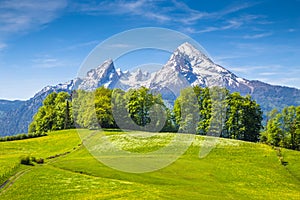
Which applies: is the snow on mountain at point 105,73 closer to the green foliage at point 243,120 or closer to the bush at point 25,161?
the bush at point 25,161

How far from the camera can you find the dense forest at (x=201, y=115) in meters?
98.6

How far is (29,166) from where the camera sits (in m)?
56.7

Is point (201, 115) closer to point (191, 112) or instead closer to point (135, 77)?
point (191, 112)

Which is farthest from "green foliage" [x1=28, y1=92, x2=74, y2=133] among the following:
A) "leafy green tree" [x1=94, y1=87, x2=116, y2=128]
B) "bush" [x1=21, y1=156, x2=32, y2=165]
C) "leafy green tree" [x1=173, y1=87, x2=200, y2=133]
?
"bush" [x1=21, y1=156, x2=32, y2=165]

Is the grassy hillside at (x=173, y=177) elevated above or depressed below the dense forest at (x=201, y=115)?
below

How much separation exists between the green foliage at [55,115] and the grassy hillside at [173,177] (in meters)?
46.9

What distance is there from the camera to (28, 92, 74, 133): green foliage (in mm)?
130375

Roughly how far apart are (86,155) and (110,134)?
2125cm

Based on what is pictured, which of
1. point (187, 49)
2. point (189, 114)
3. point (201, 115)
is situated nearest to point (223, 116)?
point (201, 115)

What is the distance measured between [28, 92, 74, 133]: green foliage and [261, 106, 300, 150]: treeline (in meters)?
73.6

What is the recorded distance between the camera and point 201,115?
109 m

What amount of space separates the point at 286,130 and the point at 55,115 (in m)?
87.6

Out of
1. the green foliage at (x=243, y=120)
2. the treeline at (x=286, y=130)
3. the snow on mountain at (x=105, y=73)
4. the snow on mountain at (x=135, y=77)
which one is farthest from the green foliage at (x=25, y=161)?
the treeline at (x=286, y=130)

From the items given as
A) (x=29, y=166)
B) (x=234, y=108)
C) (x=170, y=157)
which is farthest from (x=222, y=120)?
(x=29, y=166)
